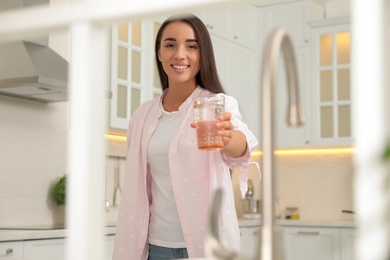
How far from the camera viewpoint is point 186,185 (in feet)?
7.60

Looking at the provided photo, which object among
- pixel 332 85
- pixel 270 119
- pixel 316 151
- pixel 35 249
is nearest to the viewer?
pixel 270 119

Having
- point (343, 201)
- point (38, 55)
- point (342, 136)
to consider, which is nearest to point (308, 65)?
point (342, 136)

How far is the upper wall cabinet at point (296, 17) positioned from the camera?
19.5ft

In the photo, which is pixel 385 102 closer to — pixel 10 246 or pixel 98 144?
pixel 98 144

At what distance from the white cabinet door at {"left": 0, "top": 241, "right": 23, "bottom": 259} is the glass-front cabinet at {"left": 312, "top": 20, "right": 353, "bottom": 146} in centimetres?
304

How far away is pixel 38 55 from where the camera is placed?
13.0 ft

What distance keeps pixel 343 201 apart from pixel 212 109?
4.14 m

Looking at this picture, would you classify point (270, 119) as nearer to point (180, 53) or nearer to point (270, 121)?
point (270, 121)

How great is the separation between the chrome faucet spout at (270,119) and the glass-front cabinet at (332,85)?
4788 mm

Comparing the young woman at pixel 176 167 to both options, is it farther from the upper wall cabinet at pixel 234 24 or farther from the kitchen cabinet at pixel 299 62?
the kitchen cabinet at pixel 299 62

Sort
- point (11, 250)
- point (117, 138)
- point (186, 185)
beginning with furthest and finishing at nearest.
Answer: point (117, 138), point (11, 250), point (186, 185)

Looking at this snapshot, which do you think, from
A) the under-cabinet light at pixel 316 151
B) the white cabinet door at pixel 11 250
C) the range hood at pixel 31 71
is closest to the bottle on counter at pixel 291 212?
the under-cabinet light at pixel 316 151

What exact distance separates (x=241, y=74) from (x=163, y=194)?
3743mm

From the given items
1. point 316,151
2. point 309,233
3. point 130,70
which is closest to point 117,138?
point 130,70
